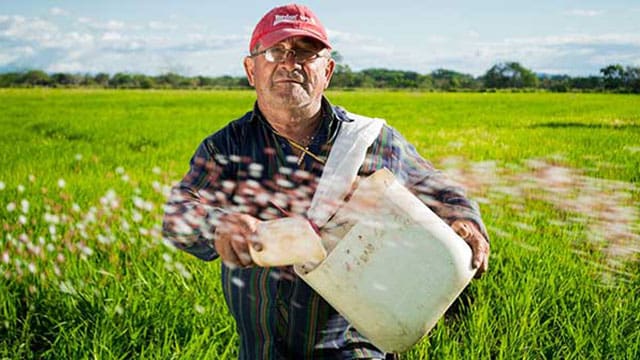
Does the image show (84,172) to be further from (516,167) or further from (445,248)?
(445,248)

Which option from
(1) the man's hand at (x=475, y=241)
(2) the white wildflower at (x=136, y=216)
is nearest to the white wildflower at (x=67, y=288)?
(2) the white wildflower at (x=136, y=216)

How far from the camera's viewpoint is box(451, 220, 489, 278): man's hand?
165cm

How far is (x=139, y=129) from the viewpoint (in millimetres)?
10844

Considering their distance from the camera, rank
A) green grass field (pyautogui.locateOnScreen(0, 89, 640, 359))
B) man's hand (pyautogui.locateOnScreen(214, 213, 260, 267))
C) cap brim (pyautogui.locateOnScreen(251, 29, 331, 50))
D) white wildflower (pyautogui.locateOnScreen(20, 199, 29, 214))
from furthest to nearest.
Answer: white wildflower (pyautogui.locateOnScreen(20, 199, 29, 214)), green grass field (pyautogui.locateOnScreen(0, 89, 640, 359)), cap brim (pyautogui.locateOnScreen(251, 29, 331, 50)), man's hand (pyautogui.locateOnScreen(214, 213, 260, 267))

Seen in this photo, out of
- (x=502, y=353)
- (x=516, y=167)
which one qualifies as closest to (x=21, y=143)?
(x=516, y=167)

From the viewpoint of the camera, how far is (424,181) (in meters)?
1.97

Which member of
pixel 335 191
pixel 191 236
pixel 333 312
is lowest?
pixel 333 312

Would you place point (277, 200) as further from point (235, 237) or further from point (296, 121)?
point (235, 237)

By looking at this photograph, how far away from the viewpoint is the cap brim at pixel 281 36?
184 cm

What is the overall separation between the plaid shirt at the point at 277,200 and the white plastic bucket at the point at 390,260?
283 mm

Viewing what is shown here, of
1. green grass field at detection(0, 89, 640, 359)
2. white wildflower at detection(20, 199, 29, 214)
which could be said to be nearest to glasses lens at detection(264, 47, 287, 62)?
green grass field at detection(0, 89, 640, 359)

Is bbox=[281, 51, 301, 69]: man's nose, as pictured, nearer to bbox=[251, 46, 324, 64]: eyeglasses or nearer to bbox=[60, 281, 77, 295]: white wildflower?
bbox=[251, 46, 324, 64]: eyeglasses

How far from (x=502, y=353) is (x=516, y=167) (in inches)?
173

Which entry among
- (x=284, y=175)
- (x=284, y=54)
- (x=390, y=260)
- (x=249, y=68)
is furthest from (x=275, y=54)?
(x=390, y=260)
